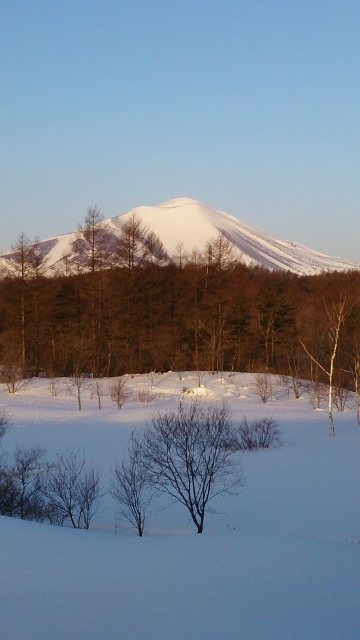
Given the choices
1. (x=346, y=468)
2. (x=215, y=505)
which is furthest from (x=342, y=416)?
(x=215, y=505)

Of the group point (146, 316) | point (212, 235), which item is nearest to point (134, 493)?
point (146, 316)

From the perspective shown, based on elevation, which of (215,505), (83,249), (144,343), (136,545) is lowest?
(215,505)

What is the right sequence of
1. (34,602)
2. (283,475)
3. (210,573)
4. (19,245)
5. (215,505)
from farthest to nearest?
(19,245) → (283,475) → (215,505) → (210,573) → (34,602)

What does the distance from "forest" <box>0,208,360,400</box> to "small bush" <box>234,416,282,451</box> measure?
12139 millimetres

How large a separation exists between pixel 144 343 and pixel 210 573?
1361 inches

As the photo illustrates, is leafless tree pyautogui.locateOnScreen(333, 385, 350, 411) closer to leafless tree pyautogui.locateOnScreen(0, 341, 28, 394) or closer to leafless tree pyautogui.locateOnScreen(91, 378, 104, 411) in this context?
leafless tree pyautogui.locateOnScreen(91, 378, 104, 411)

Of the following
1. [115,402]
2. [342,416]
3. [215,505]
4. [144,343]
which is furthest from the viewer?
[144,343]

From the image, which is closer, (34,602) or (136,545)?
(34,602)

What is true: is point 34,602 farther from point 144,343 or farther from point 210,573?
point 144,343

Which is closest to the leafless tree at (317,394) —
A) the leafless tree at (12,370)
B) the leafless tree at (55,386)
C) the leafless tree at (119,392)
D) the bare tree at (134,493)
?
the leafless tree at (119,392)

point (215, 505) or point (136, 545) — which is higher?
point (136, 545)

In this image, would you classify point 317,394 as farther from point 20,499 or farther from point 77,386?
point 20,499

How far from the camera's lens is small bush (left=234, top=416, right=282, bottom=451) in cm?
2403

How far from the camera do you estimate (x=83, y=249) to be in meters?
39.6
